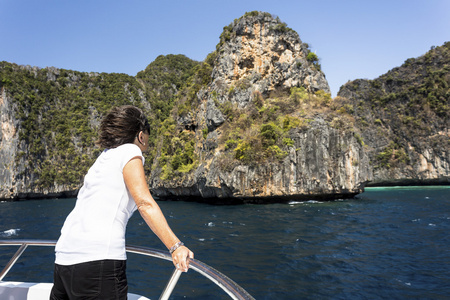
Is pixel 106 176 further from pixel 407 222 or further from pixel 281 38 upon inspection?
pixel 281 38

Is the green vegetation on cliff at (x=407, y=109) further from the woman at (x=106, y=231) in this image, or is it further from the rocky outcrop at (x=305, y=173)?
the woman at (x=106, y=231)

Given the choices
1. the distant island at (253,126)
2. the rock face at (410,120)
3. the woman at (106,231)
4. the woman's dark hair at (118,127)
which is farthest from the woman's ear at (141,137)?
the rock face at (410,120)

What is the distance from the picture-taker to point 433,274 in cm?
594

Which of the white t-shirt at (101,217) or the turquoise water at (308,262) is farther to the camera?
the turquoise water at (308,262)

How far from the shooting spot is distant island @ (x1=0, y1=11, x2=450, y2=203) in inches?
935

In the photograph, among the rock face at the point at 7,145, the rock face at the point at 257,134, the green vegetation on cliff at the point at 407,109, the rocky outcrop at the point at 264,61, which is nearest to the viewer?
the rock face at the point at 257,134

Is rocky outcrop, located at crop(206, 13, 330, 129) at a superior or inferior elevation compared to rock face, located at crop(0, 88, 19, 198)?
superior

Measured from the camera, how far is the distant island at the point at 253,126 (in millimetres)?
23750

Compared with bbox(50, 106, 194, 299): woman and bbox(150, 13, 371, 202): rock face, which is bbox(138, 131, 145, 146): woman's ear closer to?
bbox(50, 106, 194, 299): woman

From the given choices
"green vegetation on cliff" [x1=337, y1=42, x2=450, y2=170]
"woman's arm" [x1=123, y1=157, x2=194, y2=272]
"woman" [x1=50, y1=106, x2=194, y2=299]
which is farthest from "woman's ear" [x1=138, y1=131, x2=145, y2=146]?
"green vegetation on cliff" [x1=337, y1=42, x2=450, y2=170]

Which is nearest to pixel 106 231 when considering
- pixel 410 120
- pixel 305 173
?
pixel 305 173

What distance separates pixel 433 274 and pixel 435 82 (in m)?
61.4

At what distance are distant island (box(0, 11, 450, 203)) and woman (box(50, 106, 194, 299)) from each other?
1.46 m

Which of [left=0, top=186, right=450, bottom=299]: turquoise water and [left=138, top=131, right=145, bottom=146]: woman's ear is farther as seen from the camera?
[left=0, top=186, right=450, bottom=299]: turquoise water
